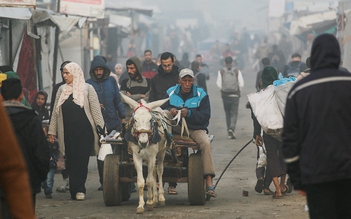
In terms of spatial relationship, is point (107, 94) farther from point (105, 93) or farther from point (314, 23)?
point (314, 23)

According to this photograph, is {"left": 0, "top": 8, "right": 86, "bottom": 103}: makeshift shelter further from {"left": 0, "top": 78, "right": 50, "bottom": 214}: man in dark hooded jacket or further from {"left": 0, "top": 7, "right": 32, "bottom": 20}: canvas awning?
{"left": 0, "top": 78, "right": 50, "bottom": 214}: man in dark hooded jacket

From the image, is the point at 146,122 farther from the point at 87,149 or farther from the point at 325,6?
the point at 325,6

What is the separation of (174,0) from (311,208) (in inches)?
4808

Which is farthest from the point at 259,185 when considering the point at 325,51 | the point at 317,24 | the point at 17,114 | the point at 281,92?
the point at 317,24

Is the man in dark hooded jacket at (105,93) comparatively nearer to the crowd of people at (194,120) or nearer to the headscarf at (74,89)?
the crowd of people at (194,120)

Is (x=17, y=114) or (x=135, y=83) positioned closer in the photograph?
(x=17, y=114)

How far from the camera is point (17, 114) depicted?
6367mm

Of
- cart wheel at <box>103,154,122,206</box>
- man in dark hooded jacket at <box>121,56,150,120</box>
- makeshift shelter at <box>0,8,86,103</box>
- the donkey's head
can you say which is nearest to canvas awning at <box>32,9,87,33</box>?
makeshift shelter at <box>0,8,86,103</box>

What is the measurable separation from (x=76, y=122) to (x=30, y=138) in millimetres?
4343

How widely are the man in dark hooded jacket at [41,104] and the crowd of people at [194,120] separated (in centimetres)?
1

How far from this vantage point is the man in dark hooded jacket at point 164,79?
438 inches

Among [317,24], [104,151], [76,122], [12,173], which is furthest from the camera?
[317,24]

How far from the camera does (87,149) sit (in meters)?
10.9

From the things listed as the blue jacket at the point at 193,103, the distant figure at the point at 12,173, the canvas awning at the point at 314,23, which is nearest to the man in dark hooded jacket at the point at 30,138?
the distant figure at the point at 12,173
